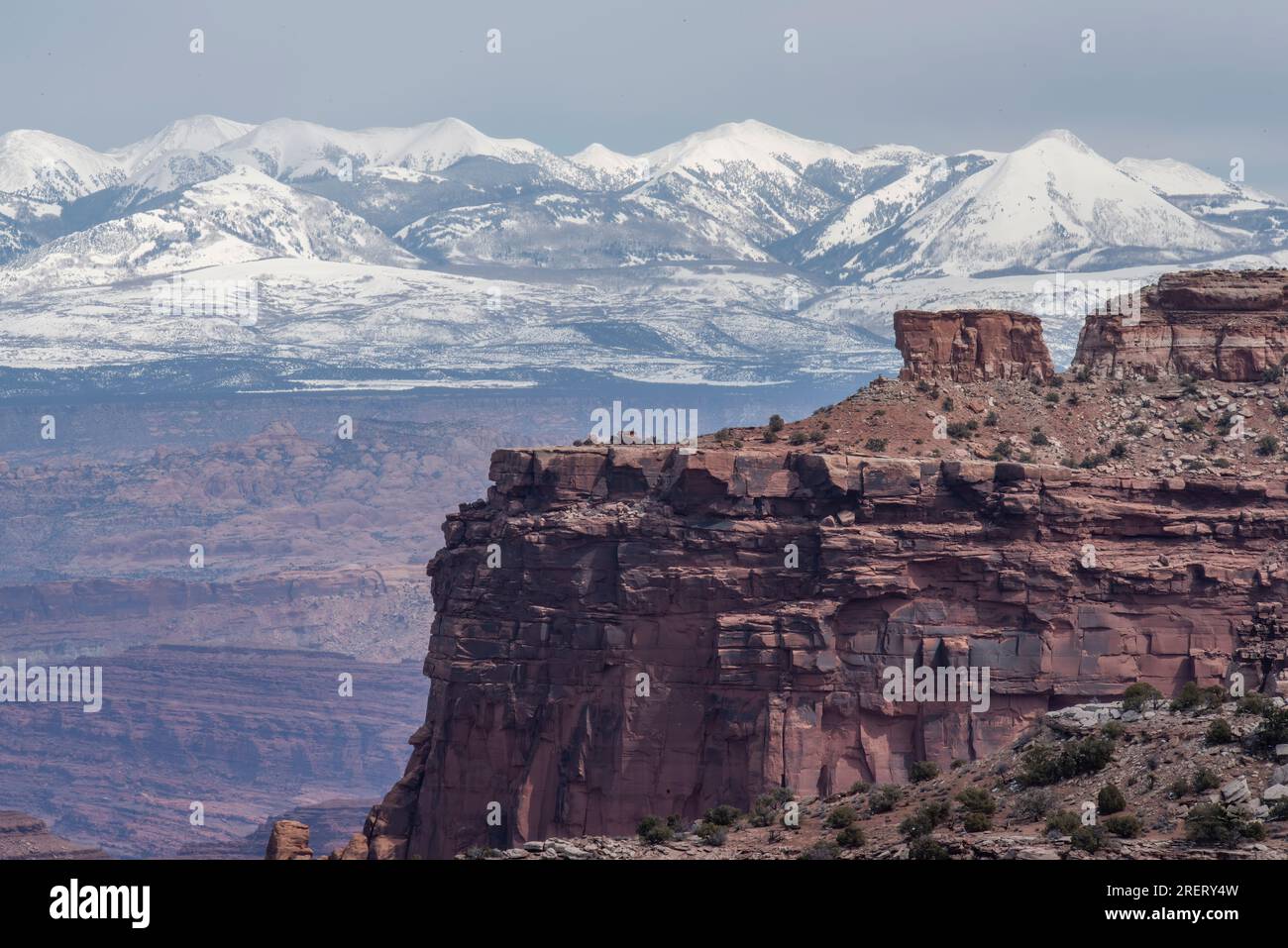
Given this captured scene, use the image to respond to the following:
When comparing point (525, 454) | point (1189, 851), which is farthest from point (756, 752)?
point (1189, 851)

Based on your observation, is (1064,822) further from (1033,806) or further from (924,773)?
(924,773)

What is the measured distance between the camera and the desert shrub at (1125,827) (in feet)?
192

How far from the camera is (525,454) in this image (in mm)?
100188

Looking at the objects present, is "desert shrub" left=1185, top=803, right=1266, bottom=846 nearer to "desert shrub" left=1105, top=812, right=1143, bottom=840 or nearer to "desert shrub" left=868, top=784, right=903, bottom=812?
"desert shrub" left=1105, top=812, right=1143, bottom=840

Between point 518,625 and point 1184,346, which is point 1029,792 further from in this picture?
point 1184,346

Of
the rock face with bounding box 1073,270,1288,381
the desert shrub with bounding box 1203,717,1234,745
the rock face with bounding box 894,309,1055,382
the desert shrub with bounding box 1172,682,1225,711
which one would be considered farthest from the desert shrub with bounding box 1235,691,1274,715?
the rock face with bounding box 1073,270,1288,381

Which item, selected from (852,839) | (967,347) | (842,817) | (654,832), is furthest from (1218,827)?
(967,347)

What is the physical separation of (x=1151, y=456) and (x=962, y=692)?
12.0 m

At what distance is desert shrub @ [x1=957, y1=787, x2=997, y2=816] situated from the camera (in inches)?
2489

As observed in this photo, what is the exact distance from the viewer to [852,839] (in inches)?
2534

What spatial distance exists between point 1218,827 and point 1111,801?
4.31 m

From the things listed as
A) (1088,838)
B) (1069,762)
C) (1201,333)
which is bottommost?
(1088,838)

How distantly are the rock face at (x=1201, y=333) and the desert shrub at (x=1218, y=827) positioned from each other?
166 feet

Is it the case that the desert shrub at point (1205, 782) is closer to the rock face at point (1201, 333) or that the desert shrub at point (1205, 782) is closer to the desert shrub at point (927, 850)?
the desert shrub at point (927, 850)
